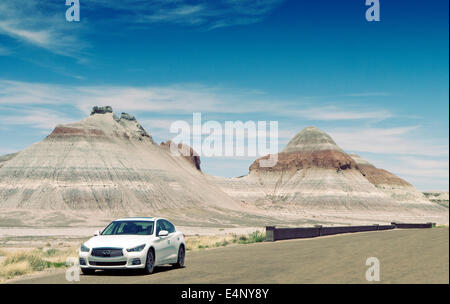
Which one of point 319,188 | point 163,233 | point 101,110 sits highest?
point 101,110

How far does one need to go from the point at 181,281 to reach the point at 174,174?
94.6 m

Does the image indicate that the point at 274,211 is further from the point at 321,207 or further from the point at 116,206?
the point at 116,206

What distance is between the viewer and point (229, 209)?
105500 millimetres

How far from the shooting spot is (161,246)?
52.2 ft

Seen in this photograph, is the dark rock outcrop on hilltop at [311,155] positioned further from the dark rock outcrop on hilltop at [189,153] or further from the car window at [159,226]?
the car window at [159,226]

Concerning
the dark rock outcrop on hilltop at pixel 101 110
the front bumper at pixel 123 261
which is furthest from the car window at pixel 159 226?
the dark rock outcrop on hilltop at pixel 101 110

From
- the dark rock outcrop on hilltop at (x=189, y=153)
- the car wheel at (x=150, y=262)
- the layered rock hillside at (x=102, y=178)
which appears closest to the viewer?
the car wheel at (x=150, y=262)

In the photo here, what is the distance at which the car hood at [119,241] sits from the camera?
1484cm

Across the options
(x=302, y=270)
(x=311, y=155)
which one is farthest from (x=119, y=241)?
(x=311, y=155)

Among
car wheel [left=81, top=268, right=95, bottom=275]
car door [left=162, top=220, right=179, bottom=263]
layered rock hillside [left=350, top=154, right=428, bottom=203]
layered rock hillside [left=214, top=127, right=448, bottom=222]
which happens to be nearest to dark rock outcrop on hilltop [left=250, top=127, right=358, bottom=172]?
layered rock hillside [left=214, top=127, right=448, bottom=222]

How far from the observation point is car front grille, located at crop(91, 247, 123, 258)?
1474 centimetres

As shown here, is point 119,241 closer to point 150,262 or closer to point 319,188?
point 150,262

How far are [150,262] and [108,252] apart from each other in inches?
44.1

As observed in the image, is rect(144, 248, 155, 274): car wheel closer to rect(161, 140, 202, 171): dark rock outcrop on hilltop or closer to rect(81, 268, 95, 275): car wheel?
rect(81, 268, 95, 275): car wheel
